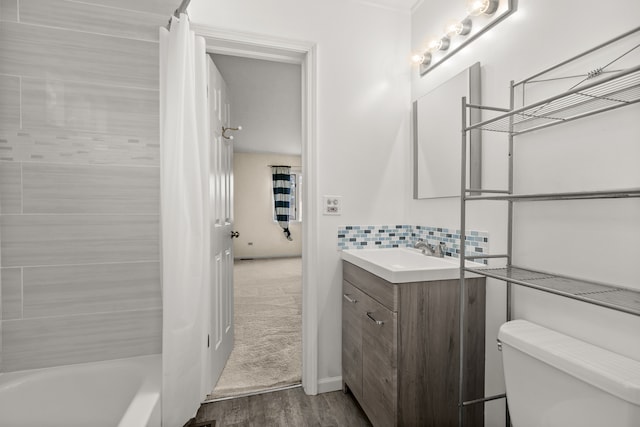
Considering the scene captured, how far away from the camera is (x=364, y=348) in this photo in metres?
1.58

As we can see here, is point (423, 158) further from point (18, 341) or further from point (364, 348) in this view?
point (18, 341)

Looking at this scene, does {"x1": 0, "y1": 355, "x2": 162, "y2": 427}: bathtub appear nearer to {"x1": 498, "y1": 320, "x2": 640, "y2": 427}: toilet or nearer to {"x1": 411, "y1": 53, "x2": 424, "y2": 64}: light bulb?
{"x1": 498, "y1": 320, "x2": 640, "y2": 427}: toilet

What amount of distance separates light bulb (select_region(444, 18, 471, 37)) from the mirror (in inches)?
8.3

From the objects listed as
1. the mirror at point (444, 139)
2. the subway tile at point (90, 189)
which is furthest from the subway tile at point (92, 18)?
the mirror at point (444, 139)

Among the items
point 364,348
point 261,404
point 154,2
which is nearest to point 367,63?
point 154,2

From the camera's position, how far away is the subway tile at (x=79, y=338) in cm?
152

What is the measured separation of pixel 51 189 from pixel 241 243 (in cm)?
544

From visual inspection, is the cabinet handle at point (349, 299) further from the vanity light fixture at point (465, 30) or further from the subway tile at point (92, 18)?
the subway tile at point (92, 18)

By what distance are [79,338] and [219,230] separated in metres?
0.91

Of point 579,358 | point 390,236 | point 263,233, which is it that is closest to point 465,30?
point 390,236

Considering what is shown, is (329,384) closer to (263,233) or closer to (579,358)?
(579,358)

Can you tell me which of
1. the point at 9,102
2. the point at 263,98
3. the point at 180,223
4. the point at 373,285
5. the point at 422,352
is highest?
the point at 263,98

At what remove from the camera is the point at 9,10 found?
147cm

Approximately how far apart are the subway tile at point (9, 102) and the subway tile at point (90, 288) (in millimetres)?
711
